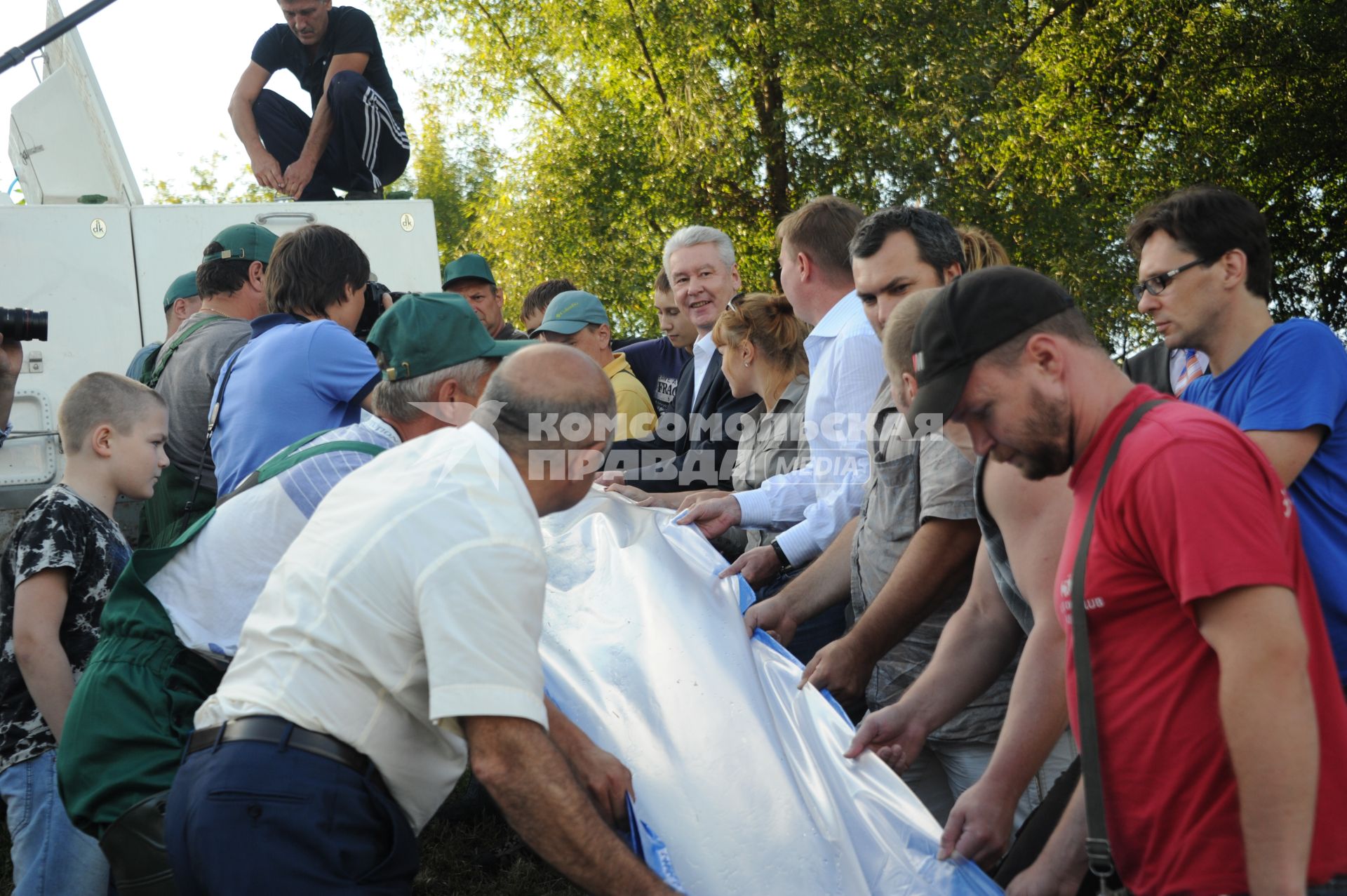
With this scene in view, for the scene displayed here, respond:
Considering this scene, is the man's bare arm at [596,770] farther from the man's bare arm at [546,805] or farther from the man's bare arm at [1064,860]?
the man's bare arm at [1064,860]

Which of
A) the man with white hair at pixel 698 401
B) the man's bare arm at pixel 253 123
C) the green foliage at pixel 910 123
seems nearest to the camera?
the man with white hair at pixel 698 401

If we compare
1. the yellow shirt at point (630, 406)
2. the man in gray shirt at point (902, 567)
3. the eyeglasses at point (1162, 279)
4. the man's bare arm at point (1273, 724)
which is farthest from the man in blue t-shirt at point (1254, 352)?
the yellow shirt at point (630, 406)

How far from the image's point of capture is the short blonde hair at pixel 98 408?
3.86 meters

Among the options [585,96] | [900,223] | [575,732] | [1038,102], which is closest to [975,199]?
[1038,102]

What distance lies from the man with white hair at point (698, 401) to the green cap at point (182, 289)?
2086mm

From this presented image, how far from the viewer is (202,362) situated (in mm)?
4668

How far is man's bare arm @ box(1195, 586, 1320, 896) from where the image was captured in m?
1.71

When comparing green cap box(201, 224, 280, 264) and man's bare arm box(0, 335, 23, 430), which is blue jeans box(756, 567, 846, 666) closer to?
green cap box(201, 224, 280, 264)

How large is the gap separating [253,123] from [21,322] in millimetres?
2364

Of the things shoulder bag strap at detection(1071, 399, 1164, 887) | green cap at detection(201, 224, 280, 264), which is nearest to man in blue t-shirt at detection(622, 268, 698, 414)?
green cap at detection(201, 224, 280, 264)

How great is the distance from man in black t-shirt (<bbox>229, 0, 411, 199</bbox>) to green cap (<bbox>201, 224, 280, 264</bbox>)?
1.90 m

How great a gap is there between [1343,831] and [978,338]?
920 mm

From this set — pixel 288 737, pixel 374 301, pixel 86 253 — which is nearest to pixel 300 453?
pixel 288 737

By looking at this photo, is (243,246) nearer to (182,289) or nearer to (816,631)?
(182,289)
